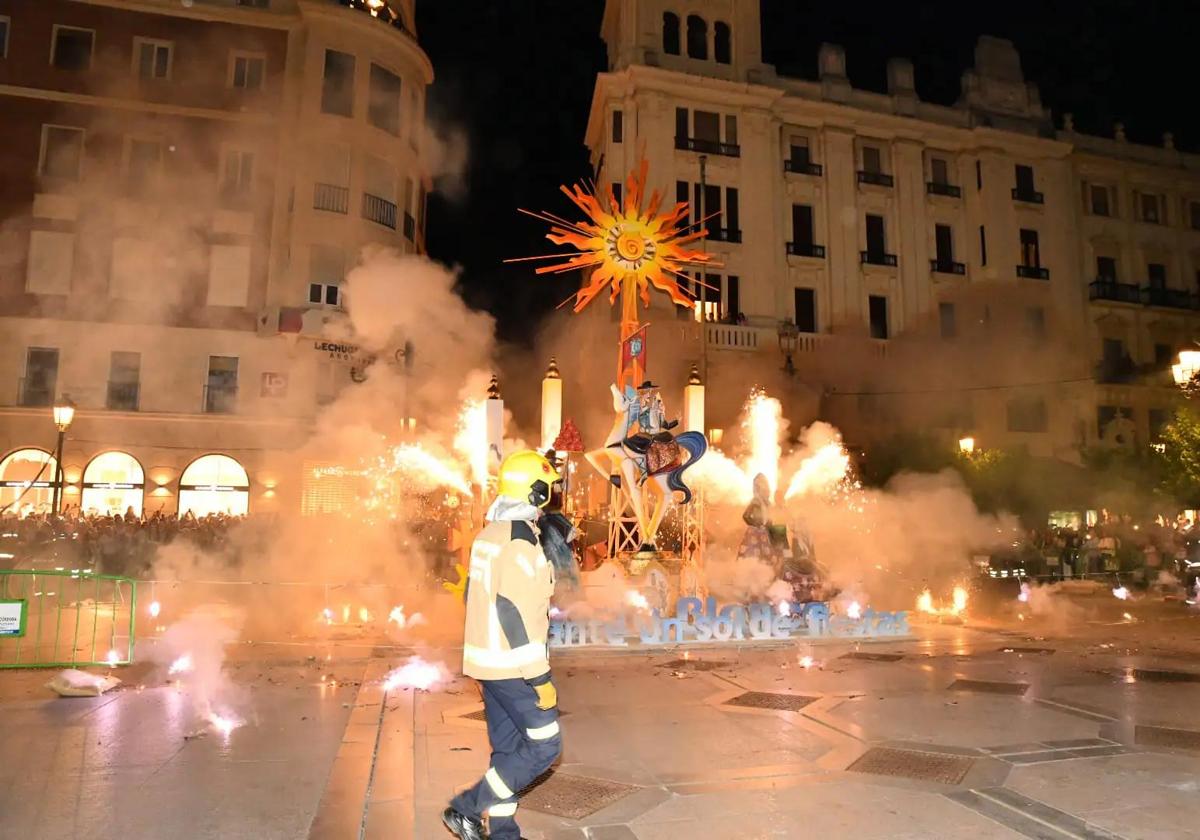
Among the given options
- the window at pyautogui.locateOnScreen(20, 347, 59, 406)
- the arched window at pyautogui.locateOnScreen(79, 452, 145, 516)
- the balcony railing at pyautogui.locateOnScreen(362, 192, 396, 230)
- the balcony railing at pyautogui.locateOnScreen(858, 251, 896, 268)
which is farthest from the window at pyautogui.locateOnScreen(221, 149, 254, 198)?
the balcony railing at pyautogui.locateOnScreen(858, 251, 896, 268)

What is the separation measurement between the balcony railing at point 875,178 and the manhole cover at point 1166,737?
23.6 metres

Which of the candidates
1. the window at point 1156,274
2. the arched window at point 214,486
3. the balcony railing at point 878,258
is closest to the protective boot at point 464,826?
the arched window at point 214,486

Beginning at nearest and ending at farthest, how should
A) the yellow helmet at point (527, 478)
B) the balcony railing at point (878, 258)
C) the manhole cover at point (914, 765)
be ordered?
the yellow helmet at point (527, 478) < the manhole cover at point (914, 765) < the balcony railing at point (878, 258)

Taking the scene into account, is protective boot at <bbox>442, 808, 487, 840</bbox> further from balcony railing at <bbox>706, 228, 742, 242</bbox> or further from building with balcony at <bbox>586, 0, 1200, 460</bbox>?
balcony railing at <bbox>706, 228, 742, 242</bbox>

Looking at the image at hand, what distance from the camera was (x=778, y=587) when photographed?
35.3 ft

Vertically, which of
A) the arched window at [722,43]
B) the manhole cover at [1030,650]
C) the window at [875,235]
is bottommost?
the manhole cover at [1030,650]

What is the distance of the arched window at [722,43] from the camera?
989 inches

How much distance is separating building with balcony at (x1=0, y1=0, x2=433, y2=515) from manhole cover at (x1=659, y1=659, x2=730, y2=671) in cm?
1335

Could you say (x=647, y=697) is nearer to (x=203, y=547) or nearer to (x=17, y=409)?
(x=203, y=547)

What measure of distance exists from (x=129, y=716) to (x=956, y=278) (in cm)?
2765

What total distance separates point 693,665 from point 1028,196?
26.8 meters

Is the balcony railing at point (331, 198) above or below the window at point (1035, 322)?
above

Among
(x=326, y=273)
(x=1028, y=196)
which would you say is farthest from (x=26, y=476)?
(x=1028, y=196)

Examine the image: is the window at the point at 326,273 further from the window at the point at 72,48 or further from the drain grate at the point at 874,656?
the drain grate at the point at 874,656
